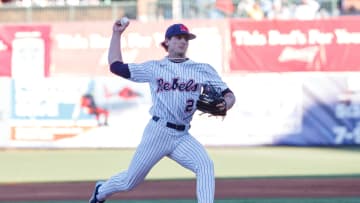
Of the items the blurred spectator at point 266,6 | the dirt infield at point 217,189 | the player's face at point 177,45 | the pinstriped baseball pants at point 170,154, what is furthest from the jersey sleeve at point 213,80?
the blurred spectator at point 266,6

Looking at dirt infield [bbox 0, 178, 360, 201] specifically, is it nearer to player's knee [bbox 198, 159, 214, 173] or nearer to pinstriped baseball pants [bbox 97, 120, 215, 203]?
pinstriped baseball pants [bbox 97, 120, 215, 203]

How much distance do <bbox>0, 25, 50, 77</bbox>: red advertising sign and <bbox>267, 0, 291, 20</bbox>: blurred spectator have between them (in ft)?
17.8

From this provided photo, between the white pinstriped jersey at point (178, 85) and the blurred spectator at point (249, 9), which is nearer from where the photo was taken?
the white pinstriped jersey at point (178, 85)

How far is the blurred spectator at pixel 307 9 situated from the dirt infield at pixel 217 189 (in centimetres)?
862

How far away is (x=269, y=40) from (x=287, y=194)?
7400 millimetres

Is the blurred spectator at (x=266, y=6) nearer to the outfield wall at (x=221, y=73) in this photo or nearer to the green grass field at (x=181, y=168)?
the outfield wall at (x=221, y=73)

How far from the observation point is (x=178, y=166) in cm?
1359

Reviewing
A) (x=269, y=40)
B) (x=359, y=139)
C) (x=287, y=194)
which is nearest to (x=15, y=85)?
(x=269, y=40)

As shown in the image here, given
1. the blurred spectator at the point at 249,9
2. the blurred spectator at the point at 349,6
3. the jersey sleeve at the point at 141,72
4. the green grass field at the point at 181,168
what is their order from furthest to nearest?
the blurred spectator at the point at 349,6 → the blurred spectator at the point at 249,9 → the green grass field at the point at 181,168 → the jersey sleeve at the point at 141,72

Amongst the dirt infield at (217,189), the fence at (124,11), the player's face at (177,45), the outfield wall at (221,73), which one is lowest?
the dirt infield at (217,189)

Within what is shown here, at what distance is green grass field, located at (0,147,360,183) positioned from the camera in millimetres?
12164

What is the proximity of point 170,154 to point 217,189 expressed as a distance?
3774 mm

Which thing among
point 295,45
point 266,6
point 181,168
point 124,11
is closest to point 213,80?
Result: point 181,168

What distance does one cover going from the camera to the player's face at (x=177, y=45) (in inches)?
249
